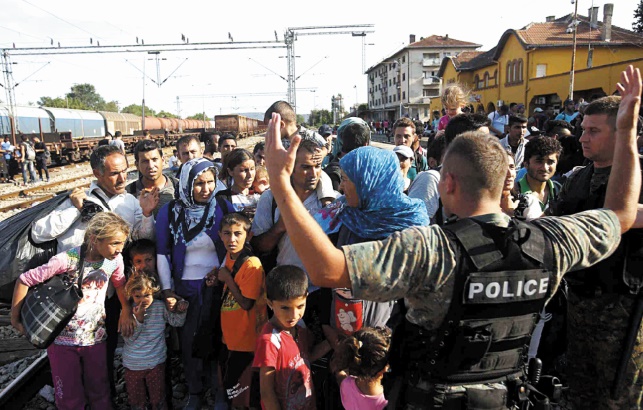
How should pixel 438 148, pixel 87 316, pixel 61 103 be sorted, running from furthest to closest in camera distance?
pixel 61 103, pixel 438 148, pixel 87 316

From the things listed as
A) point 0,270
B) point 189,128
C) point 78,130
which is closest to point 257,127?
point 189,128

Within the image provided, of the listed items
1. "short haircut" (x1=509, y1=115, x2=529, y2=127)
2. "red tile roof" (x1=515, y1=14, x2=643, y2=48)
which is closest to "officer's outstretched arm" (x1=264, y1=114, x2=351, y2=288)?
"short haircut" (x1=509, y1=115, x2=529, y2=127)

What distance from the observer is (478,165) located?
1619 millimetres

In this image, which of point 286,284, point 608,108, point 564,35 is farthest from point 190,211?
point 564,35

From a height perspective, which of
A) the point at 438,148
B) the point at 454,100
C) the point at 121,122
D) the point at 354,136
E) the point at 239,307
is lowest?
the point at 239,307

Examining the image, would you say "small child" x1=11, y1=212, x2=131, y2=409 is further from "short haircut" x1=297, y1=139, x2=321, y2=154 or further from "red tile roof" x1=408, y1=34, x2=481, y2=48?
"red tile roof" x1=408, y1=34, x2=481, y2=48

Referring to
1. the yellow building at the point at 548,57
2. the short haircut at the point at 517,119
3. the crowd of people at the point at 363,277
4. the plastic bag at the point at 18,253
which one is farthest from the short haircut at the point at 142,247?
the yellow building at the point at 548,57

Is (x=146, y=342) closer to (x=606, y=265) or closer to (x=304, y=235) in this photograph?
(x=304, y=235)

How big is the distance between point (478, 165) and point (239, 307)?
1.93 metres

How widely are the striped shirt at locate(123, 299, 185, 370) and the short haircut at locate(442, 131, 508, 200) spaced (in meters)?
2.33

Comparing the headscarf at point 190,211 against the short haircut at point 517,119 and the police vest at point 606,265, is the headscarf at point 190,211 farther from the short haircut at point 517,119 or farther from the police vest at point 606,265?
the short haircut at point 517,119

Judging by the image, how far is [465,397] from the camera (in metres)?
1.61

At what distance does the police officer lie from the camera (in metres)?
1.47

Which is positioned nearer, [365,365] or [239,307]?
[365,365]
